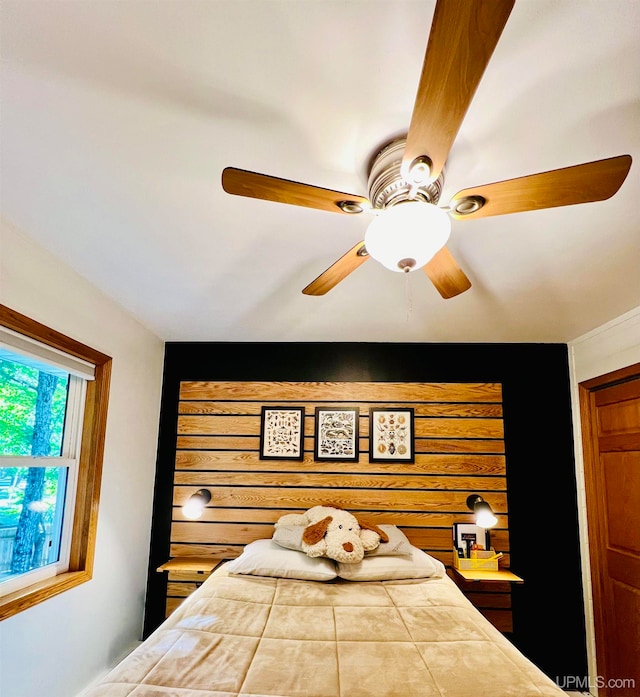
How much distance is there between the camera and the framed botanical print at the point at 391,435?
377cm

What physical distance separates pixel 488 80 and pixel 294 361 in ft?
9.60

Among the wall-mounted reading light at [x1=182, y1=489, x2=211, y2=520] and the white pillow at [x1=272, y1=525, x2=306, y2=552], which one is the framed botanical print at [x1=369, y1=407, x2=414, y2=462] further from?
the wall-mounted reading light at [x1=182, y1=489, x2=211, y2=520]

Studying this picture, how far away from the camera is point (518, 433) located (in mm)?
3777

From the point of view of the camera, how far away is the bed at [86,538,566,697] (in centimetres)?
166

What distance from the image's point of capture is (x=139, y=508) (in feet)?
→ 11.6

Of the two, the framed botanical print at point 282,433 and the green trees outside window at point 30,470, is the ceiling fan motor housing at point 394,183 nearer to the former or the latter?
the green trees outside window at point 30,470

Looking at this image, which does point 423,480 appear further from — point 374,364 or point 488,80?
point 488,80

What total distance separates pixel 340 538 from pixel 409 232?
2281 mm

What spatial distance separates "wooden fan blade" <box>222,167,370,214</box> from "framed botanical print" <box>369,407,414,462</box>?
2.56m

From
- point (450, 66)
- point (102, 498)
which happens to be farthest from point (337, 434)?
point (450, 66)

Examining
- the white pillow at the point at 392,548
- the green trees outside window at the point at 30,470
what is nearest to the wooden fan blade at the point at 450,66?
the green trees outside window at the point at 30,470

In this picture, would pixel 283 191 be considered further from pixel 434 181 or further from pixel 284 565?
pixel 284 565

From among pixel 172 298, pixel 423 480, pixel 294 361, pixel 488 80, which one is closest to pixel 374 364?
pixel 294 361

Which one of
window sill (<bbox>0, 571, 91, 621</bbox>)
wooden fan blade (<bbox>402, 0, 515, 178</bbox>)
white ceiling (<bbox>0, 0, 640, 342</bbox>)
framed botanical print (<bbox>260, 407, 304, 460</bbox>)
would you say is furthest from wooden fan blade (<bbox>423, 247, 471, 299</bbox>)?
window sill (<bbox>0, 571, 91, 621</bbox>)
